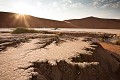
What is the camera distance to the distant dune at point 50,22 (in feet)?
150

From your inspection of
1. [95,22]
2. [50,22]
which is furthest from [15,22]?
[95,22]

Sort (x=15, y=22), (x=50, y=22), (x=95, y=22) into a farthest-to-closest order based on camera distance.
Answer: (x=95, y=22) → (x=50, y=22) → (x=15, y=22)

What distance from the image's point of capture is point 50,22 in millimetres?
53844

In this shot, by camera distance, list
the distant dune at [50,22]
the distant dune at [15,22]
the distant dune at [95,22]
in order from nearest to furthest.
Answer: the distant dune at [15,22] → the distant dune at [50,22] → the distant dune at [95,22]

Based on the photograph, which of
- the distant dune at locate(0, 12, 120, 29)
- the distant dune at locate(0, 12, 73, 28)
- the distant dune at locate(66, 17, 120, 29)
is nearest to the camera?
the distant dune at locate(0, 12, 73, 28)

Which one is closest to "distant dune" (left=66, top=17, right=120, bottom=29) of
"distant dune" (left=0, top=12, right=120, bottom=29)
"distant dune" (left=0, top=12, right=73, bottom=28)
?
"distant dune" (left=0, top=12, right=120, bottom=29)

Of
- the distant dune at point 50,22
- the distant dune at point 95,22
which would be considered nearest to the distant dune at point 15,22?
the distant dune at point 50,22

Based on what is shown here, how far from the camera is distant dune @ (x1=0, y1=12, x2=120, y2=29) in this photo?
45781 millimetres

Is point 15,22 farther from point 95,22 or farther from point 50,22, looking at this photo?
point 95,22

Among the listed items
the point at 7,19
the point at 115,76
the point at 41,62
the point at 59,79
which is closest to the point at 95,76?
the point at 59,79

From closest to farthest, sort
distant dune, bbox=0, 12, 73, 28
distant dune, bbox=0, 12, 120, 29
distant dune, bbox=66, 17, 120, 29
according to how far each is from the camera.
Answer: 1. distant dune, bbox=0, 12, 73, 28
2. distant dune, bbox=0, 12, 120, 29
3. distant dune, bbox=66, 17, 120, 29

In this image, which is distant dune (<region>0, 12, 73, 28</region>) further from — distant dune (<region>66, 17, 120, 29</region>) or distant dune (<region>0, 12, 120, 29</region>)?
distant dune (<region>66, 17, 120, 29</region>)

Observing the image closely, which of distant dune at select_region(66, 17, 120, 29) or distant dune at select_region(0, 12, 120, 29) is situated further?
distant dune at select_region(66, 17, 120, 29)

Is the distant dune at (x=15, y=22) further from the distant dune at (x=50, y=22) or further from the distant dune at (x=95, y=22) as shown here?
the distant dune at (x=95, y=22)
